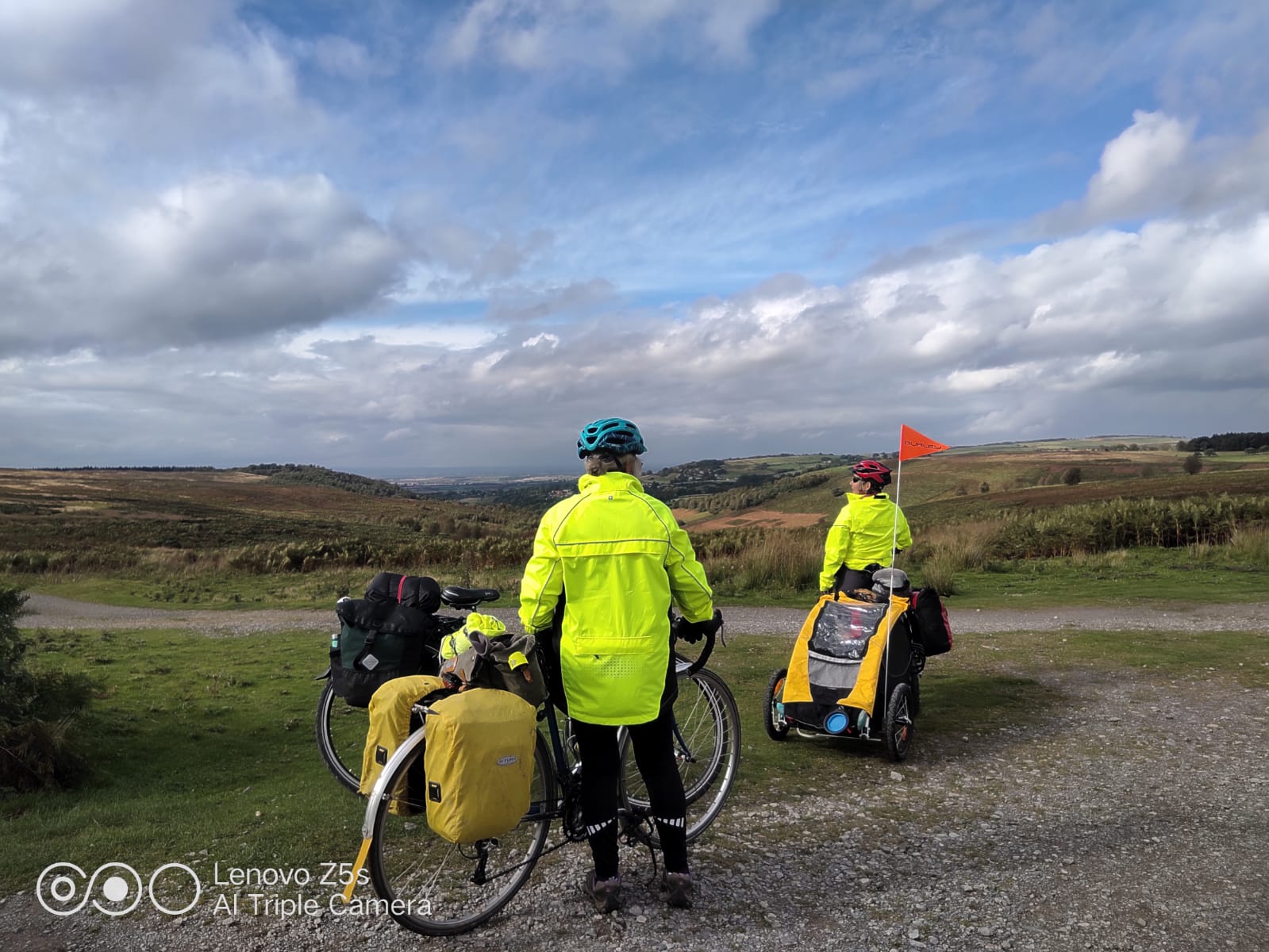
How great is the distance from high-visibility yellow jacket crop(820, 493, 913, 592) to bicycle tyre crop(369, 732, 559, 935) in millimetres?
3900

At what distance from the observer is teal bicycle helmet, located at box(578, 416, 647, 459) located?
11.1 feet

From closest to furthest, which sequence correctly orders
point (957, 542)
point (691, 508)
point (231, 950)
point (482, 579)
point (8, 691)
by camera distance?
point (231, 950) < point (8, 691) < point (482, 579) < point (957, 542) < point (691, 508)

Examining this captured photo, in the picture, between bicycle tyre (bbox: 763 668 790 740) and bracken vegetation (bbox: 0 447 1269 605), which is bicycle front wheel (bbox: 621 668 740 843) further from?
bracken vegetation (bbox: 0 447 1269 605)

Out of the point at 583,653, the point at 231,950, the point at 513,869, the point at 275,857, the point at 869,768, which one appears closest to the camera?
the point at 231,950

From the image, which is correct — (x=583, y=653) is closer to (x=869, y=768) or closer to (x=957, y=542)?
(x=869, y=768)

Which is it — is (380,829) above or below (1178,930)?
above

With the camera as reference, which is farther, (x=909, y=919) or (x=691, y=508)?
(x=691, y=508)

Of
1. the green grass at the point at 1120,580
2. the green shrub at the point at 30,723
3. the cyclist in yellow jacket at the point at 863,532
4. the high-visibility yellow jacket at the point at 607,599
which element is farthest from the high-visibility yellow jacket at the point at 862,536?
the green grass at the point at 1120,580

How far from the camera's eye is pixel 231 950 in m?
3.00

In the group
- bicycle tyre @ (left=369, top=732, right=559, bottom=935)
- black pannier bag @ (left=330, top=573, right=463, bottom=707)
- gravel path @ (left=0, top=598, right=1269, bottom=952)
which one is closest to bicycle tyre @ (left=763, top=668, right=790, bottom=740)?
gravel path @ (left=0, top=598, right=1269, bottom=952)

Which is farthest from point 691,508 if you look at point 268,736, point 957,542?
point 268,736

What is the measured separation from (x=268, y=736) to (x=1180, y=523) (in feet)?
75.9

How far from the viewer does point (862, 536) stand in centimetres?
680

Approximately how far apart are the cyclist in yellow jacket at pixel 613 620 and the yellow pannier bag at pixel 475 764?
0.32 metres
